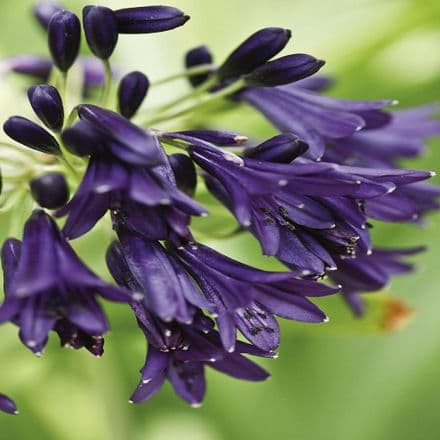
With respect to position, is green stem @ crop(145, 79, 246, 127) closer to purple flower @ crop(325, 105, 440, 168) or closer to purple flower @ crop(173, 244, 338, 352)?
purple flower @ crop(325, 105, 440, 168)

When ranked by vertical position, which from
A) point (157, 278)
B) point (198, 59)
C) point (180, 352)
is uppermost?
point (198, 59)

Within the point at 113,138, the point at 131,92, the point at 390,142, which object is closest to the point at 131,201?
the point at 113,138

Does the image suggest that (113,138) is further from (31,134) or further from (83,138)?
(31,134)

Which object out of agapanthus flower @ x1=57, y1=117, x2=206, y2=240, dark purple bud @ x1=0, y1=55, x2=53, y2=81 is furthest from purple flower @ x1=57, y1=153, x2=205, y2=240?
dark purple bud @ x1=0, y1=55, x2=53, y2=81

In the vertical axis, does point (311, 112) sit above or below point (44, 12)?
above

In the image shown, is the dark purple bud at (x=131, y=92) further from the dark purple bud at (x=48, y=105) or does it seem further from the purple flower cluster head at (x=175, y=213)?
the dark purple bud at (x=48, y=105)

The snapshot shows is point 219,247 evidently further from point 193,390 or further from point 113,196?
point 113,196

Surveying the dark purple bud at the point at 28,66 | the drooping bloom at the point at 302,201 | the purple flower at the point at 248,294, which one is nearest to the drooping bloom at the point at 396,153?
the drooping bloom at the point at 302,201
